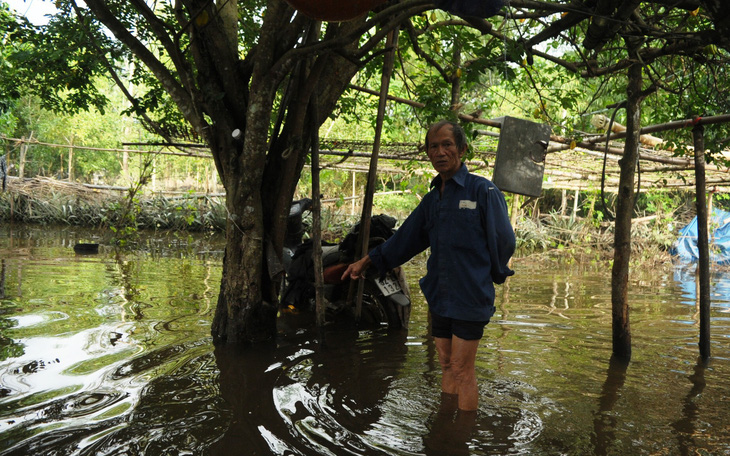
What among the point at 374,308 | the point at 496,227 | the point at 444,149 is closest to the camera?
the point at 496,227

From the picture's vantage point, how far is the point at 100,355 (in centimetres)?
415

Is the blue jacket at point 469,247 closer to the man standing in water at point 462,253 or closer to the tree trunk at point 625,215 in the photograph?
the man standing in water at point 462,253

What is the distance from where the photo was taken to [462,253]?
3176 millimetres

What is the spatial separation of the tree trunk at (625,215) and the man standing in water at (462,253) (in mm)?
1862

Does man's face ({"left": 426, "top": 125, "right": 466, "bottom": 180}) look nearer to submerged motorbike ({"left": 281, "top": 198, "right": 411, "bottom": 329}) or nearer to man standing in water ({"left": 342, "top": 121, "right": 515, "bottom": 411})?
man standing in water ({"left": 342, "top": 121, "right": 515, "bottom": 411})

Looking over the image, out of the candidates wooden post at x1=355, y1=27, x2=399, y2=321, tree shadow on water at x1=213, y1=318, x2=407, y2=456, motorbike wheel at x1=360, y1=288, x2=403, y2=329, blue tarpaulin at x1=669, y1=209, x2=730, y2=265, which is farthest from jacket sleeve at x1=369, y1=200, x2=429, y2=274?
blue tarpaulin at x1=669, y1=209, x2=730, y2=265

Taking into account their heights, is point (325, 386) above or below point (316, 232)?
below

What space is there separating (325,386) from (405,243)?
109 cm

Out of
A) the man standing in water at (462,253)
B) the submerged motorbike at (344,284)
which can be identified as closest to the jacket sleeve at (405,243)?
the man standing in water at (462,253)

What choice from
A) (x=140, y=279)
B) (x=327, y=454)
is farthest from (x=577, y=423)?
(x=140, y=279)

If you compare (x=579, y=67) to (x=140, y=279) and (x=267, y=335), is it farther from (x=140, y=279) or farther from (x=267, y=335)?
(x=140, y=279)

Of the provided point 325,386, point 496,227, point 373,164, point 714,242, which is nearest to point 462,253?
point 496,227

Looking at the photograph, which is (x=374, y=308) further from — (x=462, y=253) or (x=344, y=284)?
(x=462, y=253)

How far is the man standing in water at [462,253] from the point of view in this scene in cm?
312
